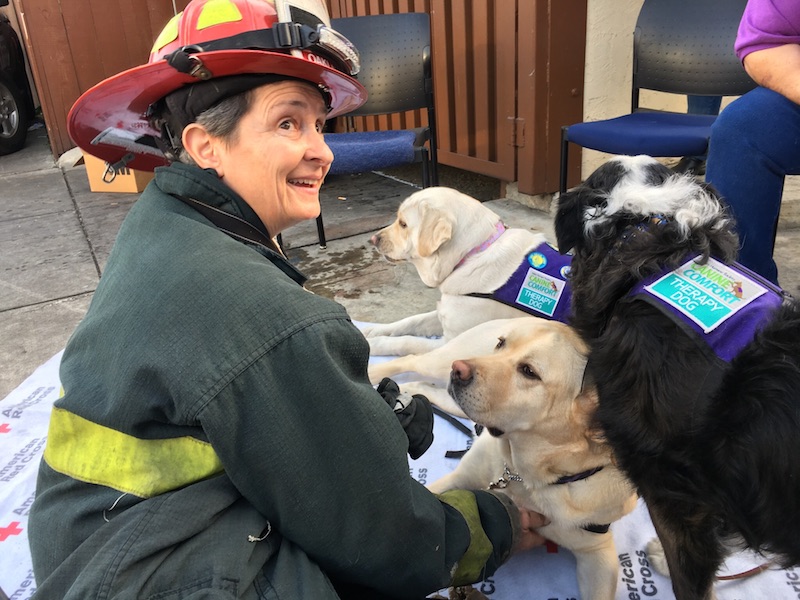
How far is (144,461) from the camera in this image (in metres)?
1.19

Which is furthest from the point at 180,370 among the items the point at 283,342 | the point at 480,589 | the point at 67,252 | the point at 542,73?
the point at 67,252

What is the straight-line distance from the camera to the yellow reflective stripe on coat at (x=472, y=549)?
63.8 inches

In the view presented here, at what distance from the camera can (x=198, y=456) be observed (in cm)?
118

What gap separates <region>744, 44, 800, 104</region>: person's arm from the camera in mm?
2508

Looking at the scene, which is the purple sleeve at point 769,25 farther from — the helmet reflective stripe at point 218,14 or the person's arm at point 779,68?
the helmet reflective stripe at point 218,14

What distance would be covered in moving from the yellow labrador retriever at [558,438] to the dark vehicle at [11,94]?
10.4 meters

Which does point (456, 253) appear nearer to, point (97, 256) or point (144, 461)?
point (144, 461)

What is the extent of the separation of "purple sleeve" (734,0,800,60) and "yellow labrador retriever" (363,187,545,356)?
1.21 meters

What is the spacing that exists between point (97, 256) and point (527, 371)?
4.34 meters

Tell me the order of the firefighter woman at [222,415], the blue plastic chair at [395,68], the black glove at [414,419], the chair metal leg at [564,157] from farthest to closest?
the blue plastic chair at [395,68]
the chair metal leg at [564,157]
the black glove at [414,419]
the firefighter woman at [222,415]

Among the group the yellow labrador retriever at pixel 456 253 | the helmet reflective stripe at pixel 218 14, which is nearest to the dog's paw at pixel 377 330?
the yellow labrador retriever at pixel 456 253

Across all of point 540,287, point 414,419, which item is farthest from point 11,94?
point 414,419

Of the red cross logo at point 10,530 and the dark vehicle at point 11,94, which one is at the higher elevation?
the dark vehicle at point 11,94

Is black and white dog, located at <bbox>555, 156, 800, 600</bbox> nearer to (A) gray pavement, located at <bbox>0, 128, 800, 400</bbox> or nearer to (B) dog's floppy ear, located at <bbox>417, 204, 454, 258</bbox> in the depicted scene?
(B) dog's floppy ear, located at <bbox>417, 204, 454, 258</bbox>
